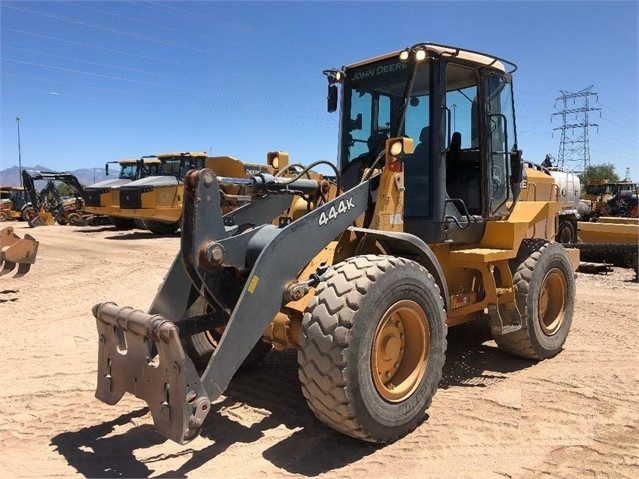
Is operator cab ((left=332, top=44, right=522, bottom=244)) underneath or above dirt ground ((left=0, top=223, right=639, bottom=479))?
above

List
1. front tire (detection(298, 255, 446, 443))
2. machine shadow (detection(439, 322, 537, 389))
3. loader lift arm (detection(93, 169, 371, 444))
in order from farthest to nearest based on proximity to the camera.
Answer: machine shadow (detection(439, 322, 537, 389)) → front tire (detection(298, 255, 446, 443)) → loader lift arm (detection(93, 169, 371, 444))

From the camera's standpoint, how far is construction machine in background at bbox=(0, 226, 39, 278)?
28.3 feet

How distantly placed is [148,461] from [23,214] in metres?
30.1

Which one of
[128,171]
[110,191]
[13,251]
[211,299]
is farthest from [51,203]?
[211,299]

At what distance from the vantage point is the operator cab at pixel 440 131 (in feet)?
15.4

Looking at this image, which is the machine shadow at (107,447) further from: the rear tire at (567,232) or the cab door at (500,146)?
the rear tire at (567,232)

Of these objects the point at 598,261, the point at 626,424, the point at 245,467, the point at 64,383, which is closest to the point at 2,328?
the point at 64,383

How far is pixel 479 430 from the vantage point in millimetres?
3824

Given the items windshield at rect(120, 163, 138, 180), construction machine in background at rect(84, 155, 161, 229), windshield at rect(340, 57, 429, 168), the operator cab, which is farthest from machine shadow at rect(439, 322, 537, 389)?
windshield at rect(120, 163, 138, 180)

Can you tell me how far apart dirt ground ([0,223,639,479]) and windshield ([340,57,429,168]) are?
6.96ft

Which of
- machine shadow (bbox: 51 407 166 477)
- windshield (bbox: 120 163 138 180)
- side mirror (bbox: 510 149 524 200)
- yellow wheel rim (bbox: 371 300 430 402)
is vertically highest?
windshield (bbox: 120 163 138 180)

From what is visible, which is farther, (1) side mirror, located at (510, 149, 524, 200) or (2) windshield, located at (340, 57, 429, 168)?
(1) side mirror, located at (510, 149, 524, 200)

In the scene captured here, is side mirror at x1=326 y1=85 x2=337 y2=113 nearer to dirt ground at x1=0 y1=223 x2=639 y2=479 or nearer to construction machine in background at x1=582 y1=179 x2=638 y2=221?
dirt ground at x1=0 y1=223 x2=639 y2=479

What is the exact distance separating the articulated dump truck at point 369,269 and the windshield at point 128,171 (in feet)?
60.0
